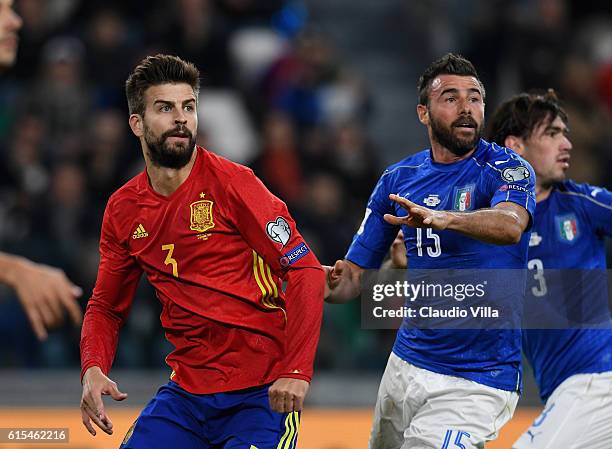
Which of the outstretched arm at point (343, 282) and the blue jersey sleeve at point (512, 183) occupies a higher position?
the blue jersey sleeve at point (512, 183)

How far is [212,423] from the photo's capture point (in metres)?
5.02

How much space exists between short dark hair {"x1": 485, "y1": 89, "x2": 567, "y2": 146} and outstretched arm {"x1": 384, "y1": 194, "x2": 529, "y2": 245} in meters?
1.24

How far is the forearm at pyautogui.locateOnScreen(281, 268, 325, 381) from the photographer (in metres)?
4.77

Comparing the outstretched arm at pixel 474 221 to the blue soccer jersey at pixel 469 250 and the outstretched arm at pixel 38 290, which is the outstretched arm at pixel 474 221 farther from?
the outstretched arm at pixel 38 290

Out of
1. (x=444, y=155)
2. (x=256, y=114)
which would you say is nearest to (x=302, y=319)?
(x=444, y=155)

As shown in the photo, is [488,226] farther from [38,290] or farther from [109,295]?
[38,290]

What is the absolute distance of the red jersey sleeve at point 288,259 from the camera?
15.8ft

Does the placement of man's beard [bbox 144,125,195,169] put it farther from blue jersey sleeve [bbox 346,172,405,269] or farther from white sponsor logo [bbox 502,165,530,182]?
white sponsor logo [bbox 502,165,530,182]

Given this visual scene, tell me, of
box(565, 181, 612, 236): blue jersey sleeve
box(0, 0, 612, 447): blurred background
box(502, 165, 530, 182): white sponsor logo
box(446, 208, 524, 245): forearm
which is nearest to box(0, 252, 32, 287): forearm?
box(446, 208, 524, 245): forearm

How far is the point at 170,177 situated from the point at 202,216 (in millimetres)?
267

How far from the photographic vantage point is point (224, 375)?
16.5 feet

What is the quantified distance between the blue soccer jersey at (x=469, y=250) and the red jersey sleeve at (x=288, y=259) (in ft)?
2.23

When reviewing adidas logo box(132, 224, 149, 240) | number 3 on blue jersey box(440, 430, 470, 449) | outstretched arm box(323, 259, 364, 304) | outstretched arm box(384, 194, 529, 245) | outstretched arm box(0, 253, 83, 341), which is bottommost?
number 3 on blue jersey box(440, 430, 470, 449)

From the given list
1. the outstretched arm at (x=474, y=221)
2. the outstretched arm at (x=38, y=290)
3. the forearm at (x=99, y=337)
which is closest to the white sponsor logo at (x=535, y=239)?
the outstretched arm at (x=474, y=221)
